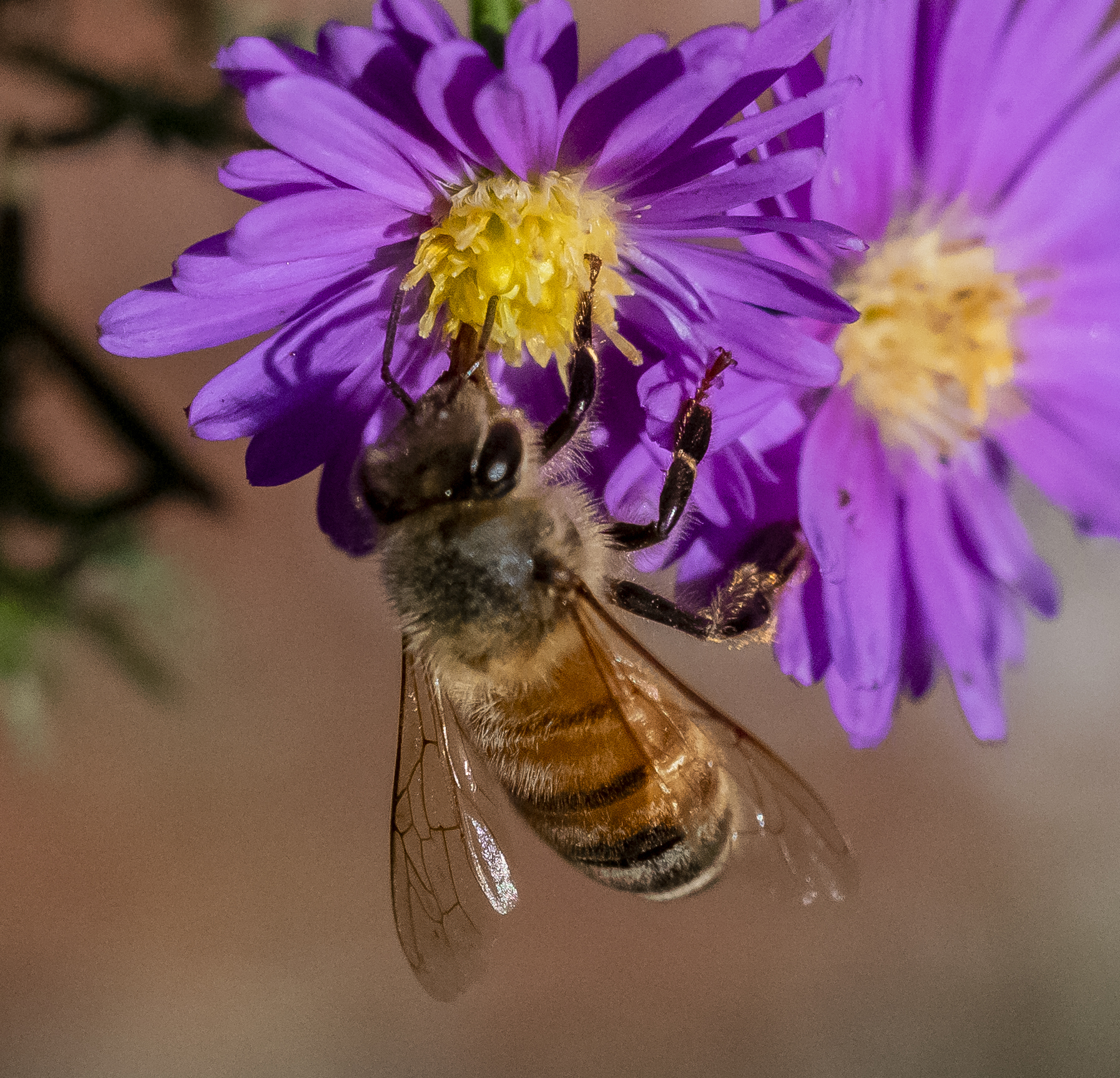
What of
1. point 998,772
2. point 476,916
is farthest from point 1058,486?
point 998,772

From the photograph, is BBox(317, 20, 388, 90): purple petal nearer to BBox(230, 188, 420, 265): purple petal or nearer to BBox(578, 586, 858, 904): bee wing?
BBox(230, 188, 420, 265): purple petal

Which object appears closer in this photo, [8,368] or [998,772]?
[8,368]

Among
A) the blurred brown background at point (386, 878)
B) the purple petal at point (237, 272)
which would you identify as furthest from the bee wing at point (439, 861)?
the blurred brown background at point (386, 878)

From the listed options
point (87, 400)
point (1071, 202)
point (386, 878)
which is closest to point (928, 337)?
point (1071, 202)

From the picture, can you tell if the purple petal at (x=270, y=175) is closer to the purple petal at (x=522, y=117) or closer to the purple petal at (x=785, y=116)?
the purple petal at (x=522, y=117)

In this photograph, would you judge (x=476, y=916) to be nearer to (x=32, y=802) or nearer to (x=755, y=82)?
(x=755, y=82)
